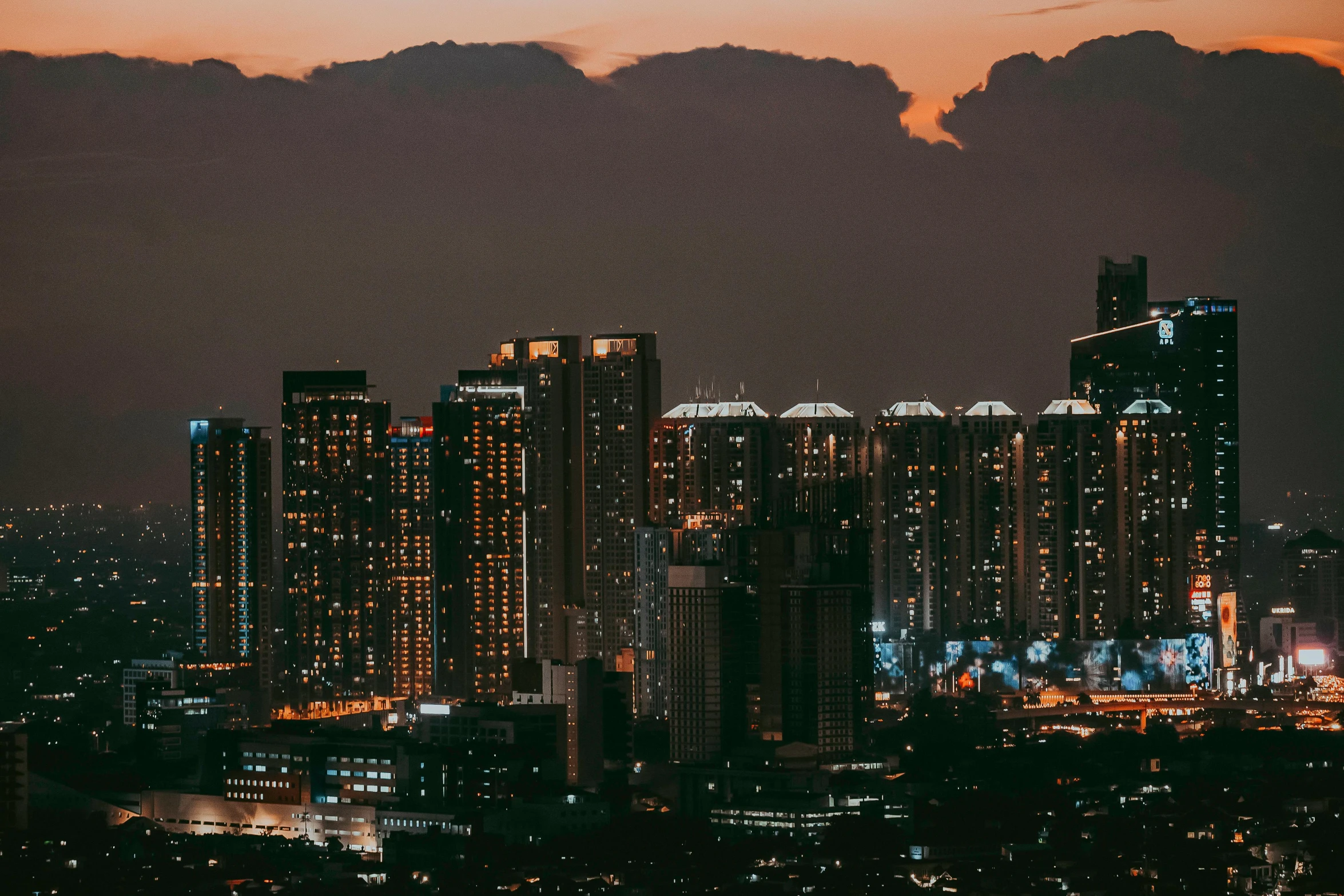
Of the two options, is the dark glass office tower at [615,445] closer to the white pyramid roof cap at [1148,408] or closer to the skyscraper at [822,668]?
the skyscraper at [822,668]

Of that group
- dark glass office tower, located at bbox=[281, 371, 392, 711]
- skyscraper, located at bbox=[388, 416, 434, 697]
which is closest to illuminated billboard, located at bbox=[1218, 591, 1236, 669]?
skyscraper, located at bbox=[388, 416, 434, 697]

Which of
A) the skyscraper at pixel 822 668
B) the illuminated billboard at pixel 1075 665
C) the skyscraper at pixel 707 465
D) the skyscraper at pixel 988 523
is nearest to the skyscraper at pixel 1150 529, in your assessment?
the illuminated billboard at pixel 1075 665

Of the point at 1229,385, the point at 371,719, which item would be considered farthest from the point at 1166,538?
the point at 371,719

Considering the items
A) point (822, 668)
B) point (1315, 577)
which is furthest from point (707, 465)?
point (1315, 577)

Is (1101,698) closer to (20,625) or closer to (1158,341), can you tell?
(1158,341)

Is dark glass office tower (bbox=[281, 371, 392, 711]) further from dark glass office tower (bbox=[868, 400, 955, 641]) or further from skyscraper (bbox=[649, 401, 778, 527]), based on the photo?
dark glass office tower (bbox=[868, 400, 955, 641])

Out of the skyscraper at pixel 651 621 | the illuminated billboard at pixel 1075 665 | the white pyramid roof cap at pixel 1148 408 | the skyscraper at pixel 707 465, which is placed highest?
the white pyramid roof cap at pixel 1148 408
